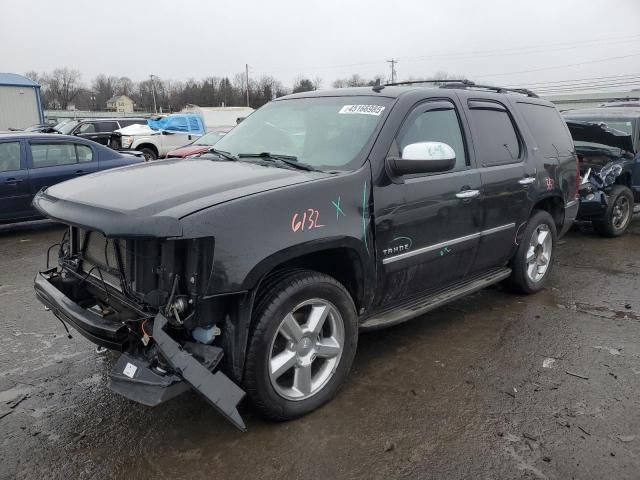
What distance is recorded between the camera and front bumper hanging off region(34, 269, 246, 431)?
2480 millimetres

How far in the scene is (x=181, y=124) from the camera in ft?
72.0

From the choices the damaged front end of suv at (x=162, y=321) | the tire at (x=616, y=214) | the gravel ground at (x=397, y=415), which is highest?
the damaged front end of suv at (x=162, y=321)

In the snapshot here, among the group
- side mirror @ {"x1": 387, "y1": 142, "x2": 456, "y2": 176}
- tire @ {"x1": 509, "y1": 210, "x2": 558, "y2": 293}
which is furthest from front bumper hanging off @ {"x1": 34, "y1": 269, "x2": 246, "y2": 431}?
tire @ {"x1": 509, "y1": 210, "x2": 558, "y2": 293}

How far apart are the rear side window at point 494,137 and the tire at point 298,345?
6.22 ft

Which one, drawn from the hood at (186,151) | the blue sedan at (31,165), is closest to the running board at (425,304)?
the blue sedan at (31,165)

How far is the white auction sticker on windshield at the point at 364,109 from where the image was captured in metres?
3.58

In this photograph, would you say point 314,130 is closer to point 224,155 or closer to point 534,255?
point 224,155

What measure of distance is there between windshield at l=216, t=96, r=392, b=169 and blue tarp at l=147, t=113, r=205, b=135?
18.4m

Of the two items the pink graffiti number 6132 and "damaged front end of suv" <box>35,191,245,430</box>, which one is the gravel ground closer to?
"damaged front end of suv" <box>35,191,245,430</box>

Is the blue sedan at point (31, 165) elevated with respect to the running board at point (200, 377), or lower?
elevated

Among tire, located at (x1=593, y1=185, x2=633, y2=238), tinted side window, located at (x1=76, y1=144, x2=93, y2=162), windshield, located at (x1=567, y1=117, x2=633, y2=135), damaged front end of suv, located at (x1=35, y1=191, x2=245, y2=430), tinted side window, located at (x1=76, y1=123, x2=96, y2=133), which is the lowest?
tire, located at (x1=593, y1=185, x2=633, y2=238)

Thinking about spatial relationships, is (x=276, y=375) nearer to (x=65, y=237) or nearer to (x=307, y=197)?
(x=307, y=197)

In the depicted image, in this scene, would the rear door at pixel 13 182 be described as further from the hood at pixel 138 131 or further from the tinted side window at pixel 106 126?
the tinted side window at pixel 106 126

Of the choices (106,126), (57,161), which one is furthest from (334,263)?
(106,126)
